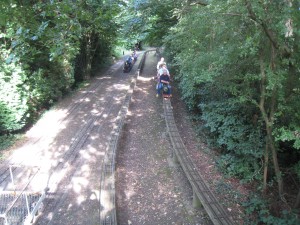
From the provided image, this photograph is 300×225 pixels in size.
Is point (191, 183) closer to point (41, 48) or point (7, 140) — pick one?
point (7, 140)

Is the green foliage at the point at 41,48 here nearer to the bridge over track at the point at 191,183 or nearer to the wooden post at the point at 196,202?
the bridge over track at the point at 191,183

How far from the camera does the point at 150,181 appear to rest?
6566 millimetres

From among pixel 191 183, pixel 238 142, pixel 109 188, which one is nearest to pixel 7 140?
pixel 109 188

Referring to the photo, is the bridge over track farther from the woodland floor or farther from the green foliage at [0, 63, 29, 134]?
the green foliage at [0, 63, 29, 134]

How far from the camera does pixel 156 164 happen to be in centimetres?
729

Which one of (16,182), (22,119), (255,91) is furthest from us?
(22,119)

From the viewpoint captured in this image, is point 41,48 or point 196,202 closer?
point 196,202

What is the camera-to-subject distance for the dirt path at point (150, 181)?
546 cm

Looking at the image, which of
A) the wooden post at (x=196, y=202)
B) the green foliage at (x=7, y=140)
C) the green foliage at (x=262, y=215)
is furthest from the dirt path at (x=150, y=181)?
the green foliage at (x=7, y=140)

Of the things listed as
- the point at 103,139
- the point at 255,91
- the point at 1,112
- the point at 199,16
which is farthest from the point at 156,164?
the point at 1,112

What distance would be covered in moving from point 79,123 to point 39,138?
1589 millimetres

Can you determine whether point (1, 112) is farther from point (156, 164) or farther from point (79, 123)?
point (156, 164)

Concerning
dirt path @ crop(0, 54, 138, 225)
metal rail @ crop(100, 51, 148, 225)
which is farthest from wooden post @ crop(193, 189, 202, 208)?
dirt path @ crop(0, 54, 138, 225)

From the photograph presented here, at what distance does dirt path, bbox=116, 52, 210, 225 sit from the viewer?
546 centimetres
